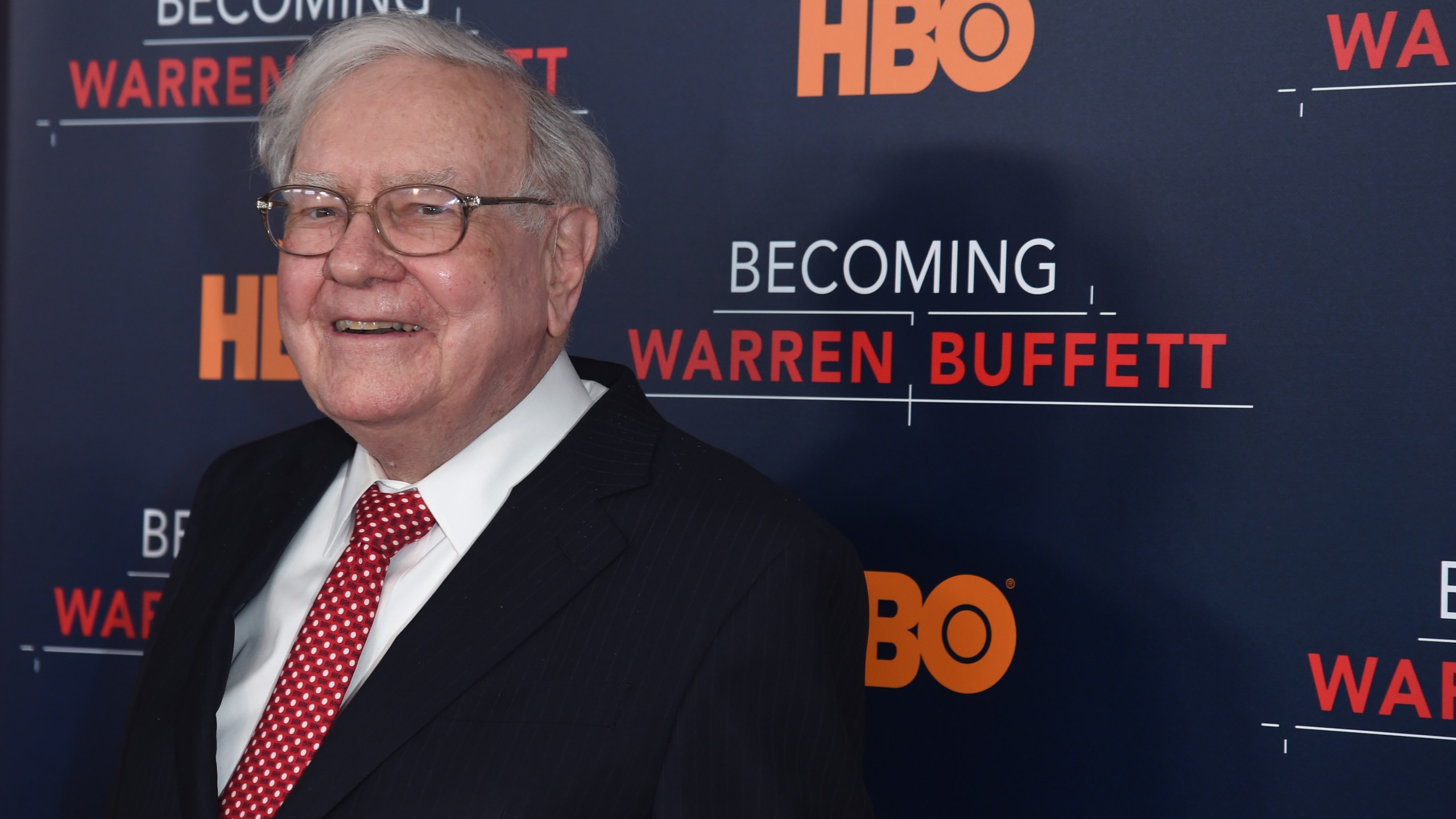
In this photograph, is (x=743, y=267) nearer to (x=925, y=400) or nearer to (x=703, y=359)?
(x=703, y=359)

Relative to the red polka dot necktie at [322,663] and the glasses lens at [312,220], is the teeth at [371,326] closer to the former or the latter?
the glasses lens at [312,220]

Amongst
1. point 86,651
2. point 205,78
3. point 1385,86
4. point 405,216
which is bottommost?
point 86,651

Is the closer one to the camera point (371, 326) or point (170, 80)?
point (371, 326)

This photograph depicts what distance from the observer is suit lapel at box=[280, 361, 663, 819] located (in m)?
1.28

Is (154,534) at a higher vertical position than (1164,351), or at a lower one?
lower

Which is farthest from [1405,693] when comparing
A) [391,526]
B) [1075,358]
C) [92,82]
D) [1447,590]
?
[92,82]

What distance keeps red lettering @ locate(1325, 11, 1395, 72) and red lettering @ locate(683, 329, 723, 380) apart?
1039 millimetres

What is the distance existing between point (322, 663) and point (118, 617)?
1.22 metres

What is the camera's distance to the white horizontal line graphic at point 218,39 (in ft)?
7.87

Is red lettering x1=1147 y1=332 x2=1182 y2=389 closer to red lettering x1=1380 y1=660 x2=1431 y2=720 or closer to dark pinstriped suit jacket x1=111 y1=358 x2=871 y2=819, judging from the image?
red lettering x1=1380 y1=660 x2=1431 y2=720

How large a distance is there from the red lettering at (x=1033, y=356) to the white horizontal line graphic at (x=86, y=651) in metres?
1.67

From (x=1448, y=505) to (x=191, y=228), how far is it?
2.15 m

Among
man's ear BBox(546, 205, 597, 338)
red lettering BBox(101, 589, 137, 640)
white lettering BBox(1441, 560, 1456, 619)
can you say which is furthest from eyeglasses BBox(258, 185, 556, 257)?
white lettering BBox(1441, 560, 1456, 619)

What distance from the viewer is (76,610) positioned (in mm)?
2426
